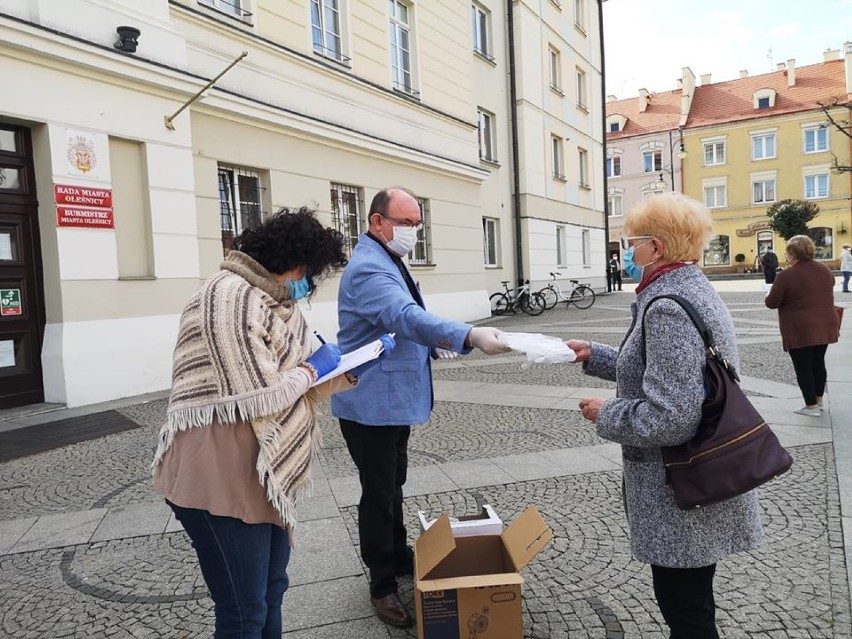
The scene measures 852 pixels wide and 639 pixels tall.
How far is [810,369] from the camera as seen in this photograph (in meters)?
6.20

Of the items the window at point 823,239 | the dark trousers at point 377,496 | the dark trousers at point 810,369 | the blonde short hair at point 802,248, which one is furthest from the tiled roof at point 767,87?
the dark trousers at point 377,496

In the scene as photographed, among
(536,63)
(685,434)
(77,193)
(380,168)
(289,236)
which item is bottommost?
(685,434)

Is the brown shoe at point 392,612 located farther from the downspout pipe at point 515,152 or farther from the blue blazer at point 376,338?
the downspout pipe at point 515,152

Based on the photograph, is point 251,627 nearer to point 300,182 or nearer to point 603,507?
point 603,507

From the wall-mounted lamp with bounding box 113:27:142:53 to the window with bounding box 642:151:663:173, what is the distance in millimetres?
46786

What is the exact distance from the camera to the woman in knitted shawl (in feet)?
6.15

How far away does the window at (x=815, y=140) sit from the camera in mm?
44031

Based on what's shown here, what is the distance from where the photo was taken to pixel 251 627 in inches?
80.0

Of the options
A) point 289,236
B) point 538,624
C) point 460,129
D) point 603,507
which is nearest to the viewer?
point 289,236

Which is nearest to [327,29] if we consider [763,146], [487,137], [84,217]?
[84,217]

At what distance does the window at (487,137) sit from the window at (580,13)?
868cm

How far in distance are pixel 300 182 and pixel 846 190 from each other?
44590 millimetres

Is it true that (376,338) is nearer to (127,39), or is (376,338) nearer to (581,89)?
(127,39)

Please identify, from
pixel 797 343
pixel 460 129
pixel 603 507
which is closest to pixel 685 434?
pixel 603 507
